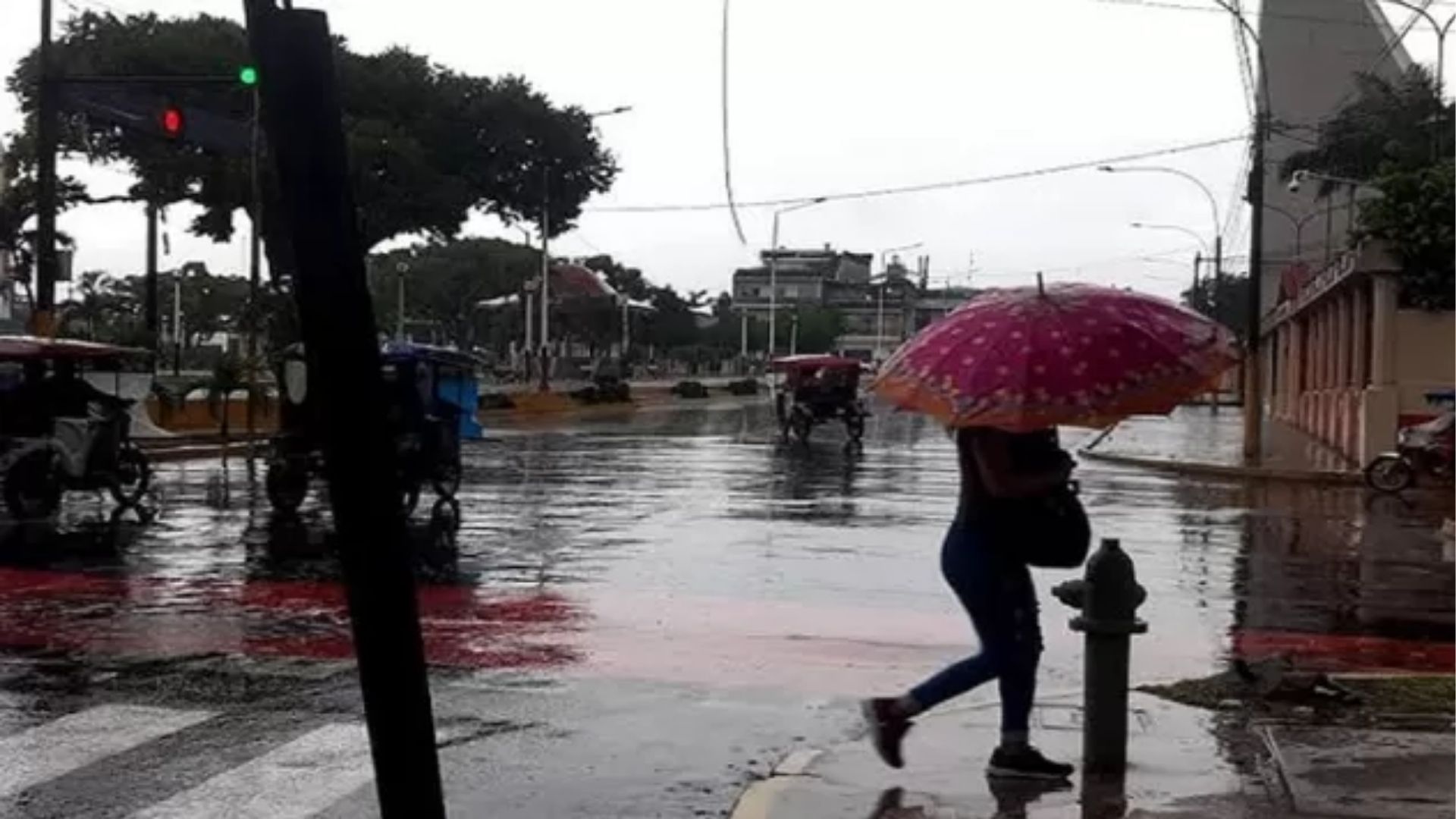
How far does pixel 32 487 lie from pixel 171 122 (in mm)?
5588

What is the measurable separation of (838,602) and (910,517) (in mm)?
7104

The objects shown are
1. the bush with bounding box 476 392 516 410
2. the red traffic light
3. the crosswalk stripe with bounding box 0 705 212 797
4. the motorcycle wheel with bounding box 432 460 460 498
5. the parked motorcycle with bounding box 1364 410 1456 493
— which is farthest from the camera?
the bush with bounding box 476 392 516 410

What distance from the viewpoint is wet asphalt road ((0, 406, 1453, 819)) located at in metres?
7.67

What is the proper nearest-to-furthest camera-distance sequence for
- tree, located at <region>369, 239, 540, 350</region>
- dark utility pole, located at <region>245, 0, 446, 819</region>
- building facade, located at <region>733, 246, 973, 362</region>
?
1. dark utility pole, located at <region>245, 0, 446, 819</region>
2. tree, located at <region>369, 239, 540, 350</region>
3. building facade, located at <region>733, 246, 973, 362</region>

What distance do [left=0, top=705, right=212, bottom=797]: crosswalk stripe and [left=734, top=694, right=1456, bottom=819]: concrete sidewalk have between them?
2.80 meters

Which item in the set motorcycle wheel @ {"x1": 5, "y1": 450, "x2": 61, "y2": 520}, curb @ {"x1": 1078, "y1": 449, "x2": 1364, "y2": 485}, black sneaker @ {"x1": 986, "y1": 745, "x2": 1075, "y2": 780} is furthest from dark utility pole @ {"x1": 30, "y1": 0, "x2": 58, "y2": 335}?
black sneaker @ {"x1": 986, "y1": 745, "x2": 1075, "y2": 780}

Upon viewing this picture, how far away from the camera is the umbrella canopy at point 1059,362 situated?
22.2 feet

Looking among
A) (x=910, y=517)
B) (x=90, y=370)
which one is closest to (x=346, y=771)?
(x=910, y=517)

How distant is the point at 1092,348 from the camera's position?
6.92 metres

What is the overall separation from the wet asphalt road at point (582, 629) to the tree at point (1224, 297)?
56455 mm

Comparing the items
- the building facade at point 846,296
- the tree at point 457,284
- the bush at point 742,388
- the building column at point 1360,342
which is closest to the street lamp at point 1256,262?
the building column at point 1360,342

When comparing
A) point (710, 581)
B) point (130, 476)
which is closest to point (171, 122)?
point (130, 476)

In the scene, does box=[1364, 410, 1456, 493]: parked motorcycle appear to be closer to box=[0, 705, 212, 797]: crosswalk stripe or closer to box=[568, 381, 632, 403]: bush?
box=[0, 705, 212, 797]: crosswalk stripe

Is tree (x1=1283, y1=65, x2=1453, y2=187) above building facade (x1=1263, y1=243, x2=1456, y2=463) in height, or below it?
above
